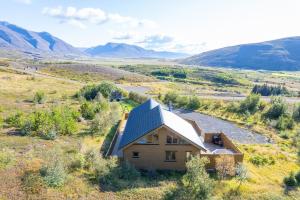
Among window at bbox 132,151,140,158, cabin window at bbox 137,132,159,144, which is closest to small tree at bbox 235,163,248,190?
cabin window at bbox 137,132,159,144

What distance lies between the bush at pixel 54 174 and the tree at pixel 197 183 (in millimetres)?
10993

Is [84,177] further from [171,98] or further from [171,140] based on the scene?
[171,98]

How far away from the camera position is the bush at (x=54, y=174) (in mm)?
25594

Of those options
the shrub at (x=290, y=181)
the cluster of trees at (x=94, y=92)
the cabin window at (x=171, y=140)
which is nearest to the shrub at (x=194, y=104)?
the cluster of trees at (x=94, y=92)

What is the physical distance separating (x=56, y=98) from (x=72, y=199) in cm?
5415

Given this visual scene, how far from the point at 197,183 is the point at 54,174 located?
12.6 m

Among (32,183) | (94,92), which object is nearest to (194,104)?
(94,92)

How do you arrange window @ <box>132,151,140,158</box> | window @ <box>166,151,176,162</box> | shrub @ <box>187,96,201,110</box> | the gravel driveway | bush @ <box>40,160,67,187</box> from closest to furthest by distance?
bush @ <box>40,160,67,187</box>, window @ <box>132,151,140,158</box>, window @ <box>166,151,176,162</box>, the gravel driveway, shrub @ <box>187,96,201,110</box>

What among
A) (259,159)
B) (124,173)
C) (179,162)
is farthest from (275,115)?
(124,173)

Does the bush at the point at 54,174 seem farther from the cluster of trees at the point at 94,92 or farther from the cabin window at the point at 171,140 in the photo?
the cluster of trees at the point at 94,92

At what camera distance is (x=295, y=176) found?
32094 millimetres

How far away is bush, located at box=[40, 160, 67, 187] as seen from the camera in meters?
25.6

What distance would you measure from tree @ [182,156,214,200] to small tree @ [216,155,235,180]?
15.0 ft

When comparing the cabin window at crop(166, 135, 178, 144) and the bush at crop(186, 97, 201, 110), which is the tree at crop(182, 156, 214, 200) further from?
the bush at crop(186, 97, 201, 110)
